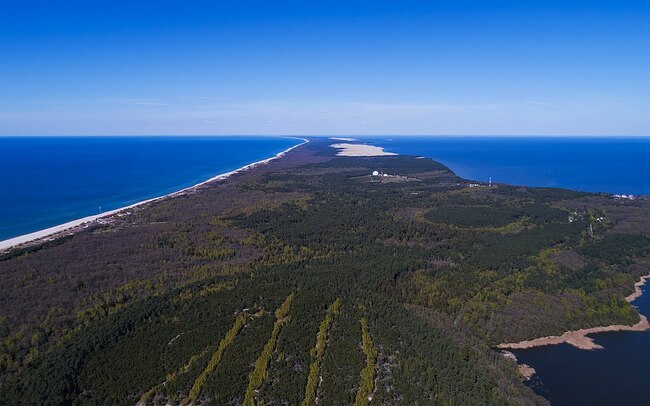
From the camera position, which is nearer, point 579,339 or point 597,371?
point 597,371

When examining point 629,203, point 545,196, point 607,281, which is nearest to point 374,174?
point 545,196

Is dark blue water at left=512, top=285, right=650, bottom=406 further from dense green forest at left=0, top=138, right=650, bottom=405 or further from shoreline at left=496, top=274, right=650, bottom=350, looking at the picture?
dense green forest at left=0, top=138, right=650, bottom=405

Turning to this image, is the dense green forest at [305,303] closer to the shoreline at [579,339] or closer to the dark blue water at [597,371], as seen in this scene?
the shoreline at [579,339]

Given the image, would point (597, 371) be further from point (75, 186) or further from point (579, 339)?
point (75, 186)

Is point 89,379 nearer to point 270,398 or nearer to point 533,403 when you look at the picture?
point 270,398

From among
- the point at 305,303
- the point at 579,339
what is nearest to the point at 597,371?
the point at 579,339

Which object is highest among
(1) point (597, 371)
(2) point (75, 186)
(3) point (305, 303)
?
(3) point (305, 303)
